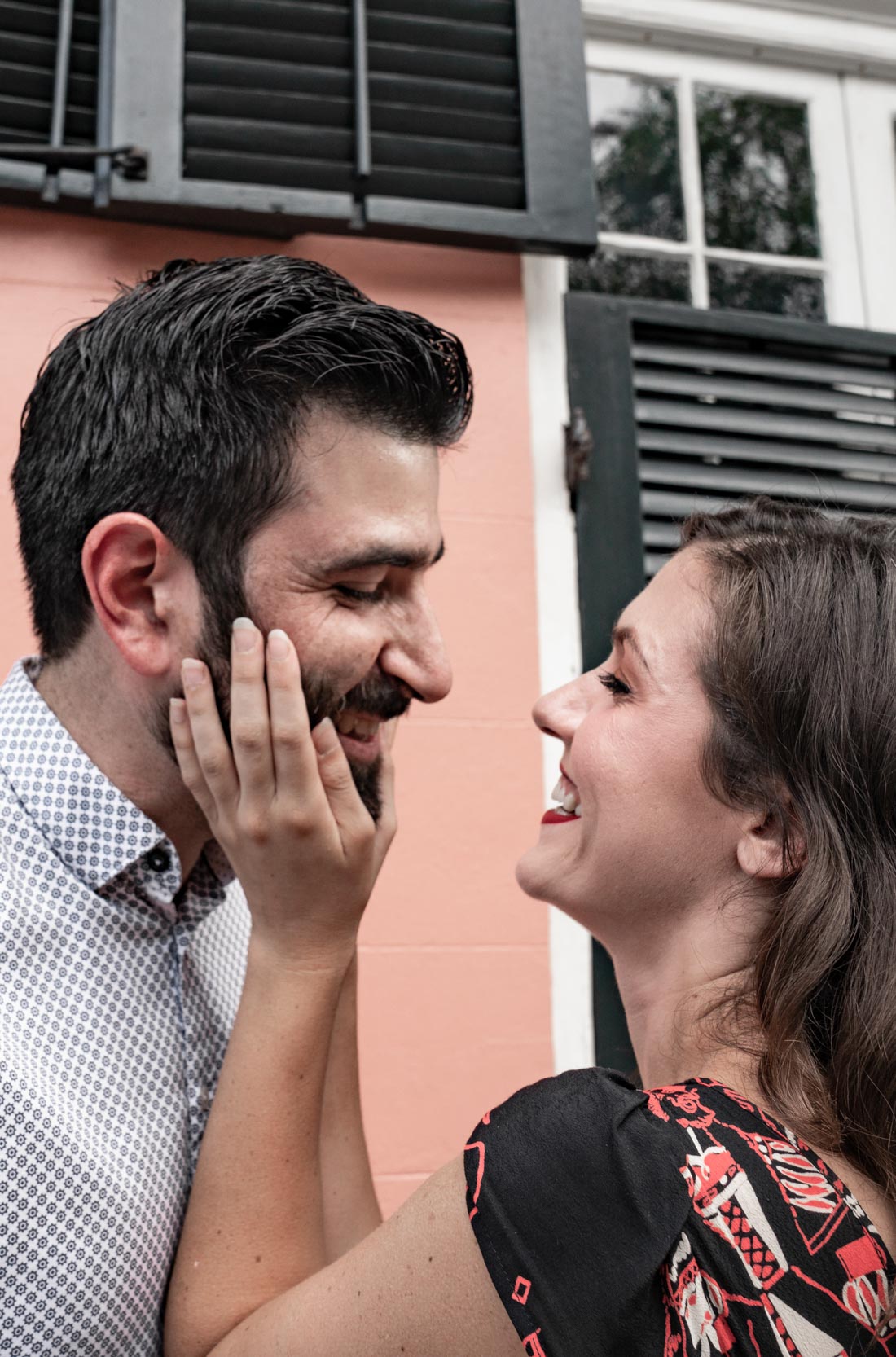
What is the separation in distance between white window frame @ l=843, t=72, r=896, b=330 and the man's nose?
5.70 ft

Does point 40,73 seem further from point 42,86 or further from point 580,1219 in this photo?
point 580,1219

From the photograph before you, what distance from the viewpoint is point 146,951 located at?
148 centimetres

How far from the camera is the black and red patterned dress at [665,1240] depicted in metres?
1.07

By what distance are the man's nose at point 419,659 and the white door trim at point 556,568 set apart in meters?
0.75

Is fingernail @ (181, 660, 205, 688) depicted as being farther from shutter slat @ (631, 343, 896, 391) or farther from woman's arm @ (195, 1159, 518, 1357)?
shutter slat @ (631, 343, 896, 391)

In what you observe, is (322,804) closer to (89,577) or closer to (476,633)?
(89,577)

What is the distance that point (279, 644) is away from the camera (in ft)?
4.99

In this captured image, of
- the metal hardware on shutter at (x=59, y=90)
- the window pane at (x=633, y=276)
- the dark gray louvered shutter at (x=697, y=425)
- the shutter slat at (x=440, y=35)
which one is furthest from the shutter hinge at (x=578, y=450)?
the metal hardware on shutter at (x=59, y=90)

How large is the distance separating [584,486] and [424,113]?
78cm

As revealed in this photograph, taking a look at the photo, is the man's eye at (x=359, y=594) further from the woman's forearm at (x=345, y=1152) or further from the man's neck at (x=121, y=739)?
the woman's forearm at (x=345, y=1152)

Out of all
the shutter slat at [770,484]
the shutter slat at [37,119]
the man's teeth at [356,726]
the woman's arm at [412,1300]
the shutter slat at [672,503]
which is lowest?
the woman's arm at [412,1300]

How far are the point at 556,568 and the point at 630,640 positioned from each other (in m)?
0.92

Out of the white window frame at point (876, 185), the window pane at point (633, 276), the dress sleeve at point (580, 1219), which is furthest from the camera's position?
the white window frame at point (876, 185)

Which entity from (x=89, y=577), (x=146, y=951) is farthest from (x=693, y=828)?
(x=89, y=577)
